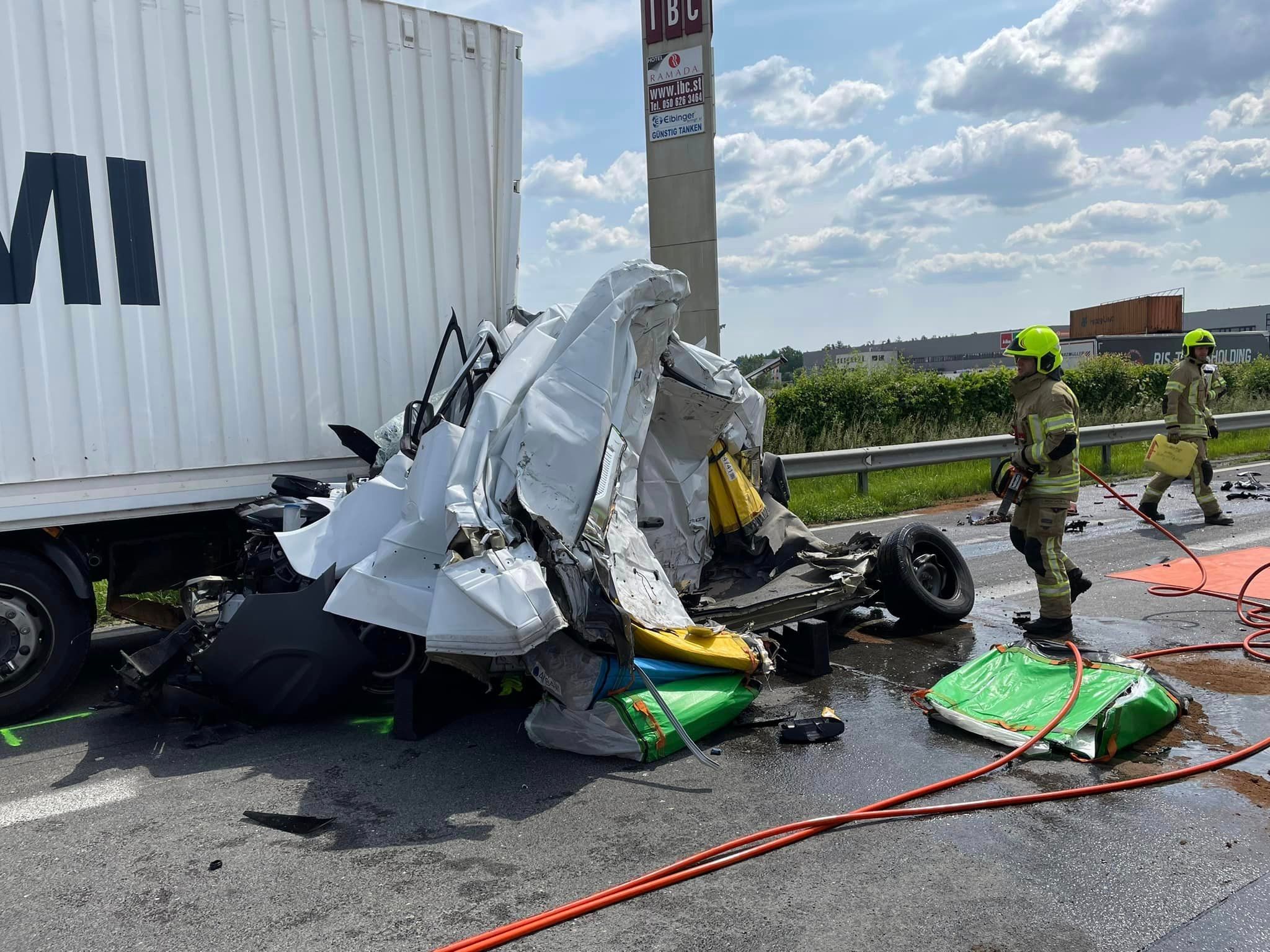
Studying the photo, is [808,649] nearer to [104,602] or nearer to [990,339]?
[104,602]

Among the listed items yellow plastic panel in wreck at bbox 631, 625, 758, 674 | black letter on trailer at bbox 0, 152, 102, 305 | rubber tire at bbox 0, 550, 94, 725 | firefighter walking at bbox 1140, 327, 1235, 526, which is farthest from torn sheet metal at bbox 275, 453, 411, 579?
firefighter walking at bbox 1140, 327, 1235, 526

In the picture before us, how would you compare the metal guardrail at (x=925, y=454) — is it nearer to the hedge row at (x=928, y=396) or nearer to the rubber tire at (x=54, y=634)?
the hedge row at (x=928, y=396)

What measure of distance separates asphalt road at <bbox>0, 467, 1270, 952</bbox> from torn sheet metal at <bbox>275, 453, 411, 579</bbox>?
31.3 inches

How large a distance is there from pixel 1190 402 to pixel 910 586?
615cm

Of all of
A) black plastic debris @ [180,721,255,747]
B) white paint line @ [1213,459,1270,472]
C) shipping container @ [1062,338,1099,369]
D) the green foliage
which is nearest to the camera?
black plastic debris @ [180,721,255,747]

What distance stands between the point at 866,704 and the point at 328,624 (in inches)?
103

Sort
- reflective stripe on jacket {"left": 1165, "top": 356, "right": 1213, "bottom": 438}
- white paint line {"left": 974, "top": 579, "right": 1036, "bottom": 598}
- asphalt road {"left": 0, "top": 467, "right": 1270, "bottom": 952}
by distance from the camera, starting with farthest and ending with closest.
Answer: reflective stripe on jacket {"left": 1165, "top": 356, "right": 1213, "bottom": 438}, white paint line {"left": 974, "top": 579, "right": 1036, "bottom": 598}, asphalt road {"left": 0, "top": 467, "right": 1270, "bottom": 952}

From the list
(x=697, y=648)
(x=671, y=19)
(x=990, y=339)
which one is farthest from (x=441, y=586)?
(x=990, y=339)

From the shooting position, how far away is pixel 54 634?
4863 mm

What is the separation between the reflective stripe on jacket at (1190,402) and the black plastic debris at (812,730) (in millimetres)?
7631

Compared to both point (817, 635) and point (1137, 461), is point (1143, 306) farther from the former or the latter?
point (817, 635)

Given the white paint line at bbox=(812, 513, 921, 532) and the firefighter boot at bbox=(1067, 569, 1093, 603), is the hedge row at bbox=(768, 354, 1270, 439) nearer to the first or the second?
the white paint line at bbox=(812, 513, 921, 532)

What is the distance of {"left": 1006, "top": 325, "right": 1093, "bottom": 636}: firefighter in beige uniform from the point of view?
5.93m

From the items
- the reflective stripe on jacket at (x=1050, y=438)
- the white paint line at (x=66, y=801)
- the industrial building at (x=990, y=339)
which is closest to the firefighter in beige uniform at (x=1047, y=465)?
the reflective stripe on jacket at (x=1050, y=438)
